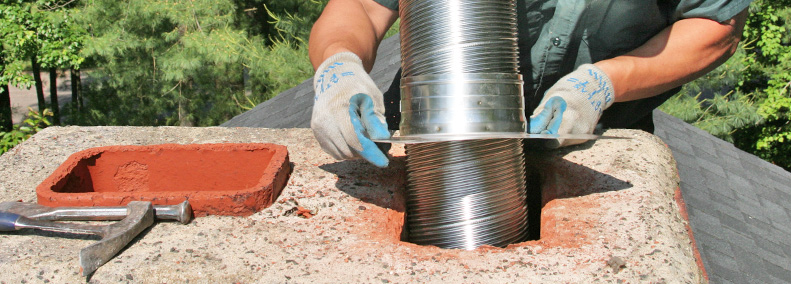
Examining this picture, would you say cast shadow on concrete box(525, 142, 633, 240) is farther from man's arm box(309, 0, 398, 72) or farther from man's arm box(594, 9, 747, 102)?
man's arm box(309, 0, 398, 72)

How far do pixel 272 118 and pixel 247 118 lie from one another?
0.34 meters

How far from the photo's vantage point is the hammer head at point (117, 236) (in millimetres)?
1562

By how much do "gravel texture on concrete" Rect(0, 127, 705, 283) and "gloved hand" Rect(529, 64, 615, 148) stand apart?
0.66 ft

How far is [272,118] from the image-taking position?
4883 mm

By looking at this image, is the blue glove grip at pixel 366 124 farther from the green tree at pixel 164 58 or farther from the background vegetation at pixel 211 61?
the green tree at pixel 164 58

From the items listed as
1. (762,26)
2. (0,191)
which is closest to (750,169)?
(0,191)

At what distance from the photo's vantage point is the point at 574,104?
201 cm

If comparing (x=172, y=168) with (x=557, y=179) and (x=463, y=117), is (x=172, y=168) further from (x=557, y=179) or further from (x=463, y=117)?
(x=557, y=179)

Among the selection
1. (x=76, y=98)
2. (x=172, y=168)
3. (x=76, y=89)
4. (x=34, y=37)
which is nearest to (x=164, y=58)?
(x=34, y=37)

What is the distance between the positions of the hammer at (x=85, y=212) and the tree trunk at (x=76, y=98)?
8333 mm

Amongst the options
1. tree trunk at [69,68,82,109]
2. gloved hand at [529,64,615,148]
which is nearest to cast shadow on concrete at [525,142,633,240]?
gloved hand at [529,64,615,148]

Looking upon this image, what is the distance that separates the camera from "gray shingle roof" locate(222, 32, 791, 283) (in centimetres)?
282

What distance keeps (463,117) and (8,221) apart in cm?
131

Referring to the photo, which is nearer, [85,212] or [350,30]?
[85,212]
